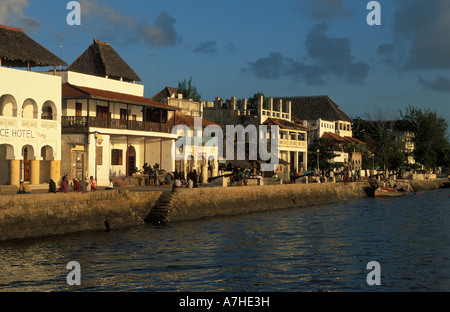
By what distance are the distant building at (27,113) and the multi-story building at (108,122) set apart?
2780 mm

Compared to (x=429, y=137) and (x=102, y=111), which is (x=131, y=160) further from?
(x=429, y=137)

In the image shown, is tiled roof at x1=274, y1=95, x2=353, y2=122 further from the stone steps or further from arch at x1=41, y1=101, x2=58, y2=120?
the stone steps

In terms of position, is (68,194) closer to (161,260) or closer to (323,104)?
(161,260)

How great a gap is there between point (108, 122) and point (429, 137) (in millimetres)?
91049

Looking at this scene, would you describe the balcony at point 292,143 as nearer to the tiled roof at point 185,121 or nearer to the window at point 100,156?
the tiled roof at point 185,121

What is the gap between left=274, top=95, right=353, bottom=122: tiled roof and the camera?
103 meters

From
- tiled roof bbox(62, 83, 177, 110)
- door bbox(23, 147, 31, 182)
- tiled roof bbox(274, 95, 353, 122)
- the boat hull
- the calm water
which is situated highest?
tiled roof bbox(274, 95, 353, 122)

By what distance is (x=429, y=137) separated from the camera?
124938 mm

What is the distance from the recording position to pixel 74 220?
106 ft

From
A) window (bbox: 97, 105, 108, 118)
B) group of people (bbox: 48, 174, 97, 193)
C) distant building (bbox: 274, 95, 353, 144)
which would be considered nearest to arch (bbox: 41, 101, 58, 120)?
window (bbox: 97, 105, 108, 118)

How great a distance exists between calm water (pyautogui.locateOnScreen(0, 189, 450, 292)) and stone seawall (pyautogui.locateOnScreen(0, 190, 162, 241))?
87cm

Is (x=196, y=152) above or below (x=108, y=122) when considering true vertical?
below

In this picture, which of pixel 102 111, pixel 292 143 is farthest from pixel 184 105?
pixel 292 143

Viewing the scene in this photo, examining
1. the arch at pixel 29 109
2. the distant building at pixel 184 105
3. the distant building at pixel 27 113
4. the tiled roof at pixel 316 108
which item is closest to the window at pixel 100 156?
the distant building at pixel 27 113
